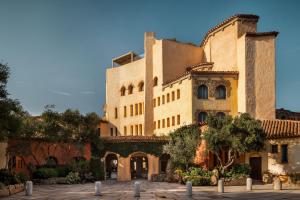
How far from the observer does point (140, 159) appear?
57.5 metres

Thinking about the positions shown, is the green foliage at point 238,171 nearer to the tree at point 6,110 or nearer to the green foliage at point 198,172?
the green foliage at point 198,172

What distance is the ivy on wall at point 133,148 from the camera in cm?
4338

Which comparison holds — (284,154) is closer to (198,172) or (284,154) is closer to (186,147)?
(198,172)

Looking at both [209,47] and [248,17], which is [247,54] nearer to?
[248,17]

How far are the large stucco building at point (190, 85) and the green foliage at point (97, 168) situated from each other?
1.42m

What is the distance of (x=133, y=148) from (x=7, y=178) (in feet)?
52.3

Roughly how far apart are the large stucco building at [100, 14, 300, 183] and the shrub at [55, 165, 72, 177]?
4813 millimetres

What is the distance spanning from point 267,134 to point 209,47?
1864 centimetres

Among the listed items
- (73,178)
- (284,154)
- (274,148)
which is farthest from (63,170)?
(284,154)

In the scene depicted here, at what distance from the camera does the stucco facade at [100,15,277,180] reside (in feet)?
142

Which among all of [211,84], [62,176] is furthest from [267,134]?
[62,176]

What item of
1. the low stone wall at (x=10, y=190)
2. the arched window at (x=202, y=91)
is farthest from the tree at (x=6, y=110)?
the arched window at (x=202, y=91)

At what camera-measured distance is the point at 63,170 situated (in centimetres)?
3962

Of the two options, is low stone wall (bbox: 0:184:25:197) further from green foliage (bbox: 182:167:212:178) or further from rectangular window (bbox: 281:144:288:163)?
rectangular window (bbox: 281:144:288:163)
